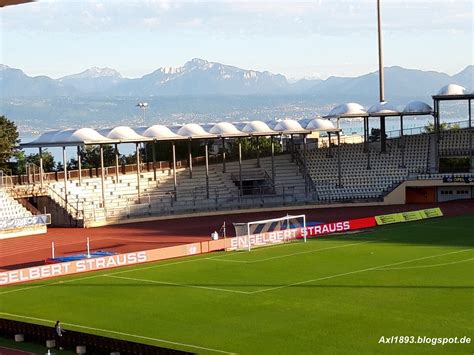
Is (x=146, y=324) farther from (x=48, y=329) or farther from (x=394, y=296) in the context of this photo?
(x=394, y=296)

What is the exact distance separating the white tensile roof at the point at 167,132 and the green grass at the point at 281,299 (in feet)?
67.5

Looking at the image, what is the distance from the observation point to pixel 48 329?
30188 millimetres

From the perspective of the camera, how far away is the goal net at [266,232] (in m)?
53.6

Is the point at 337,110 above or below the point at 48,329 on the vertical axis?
above


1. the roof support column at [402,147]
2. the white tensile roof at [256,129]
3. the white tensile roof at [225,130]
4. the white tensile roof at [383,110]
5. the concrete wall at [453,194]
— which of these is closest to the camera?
the white tensile roof at [225,130]

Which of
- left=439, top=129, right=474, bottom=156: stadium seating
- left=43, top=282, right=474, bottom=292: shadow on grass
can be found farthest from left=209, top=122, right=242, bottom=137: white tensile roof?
left=43, top=282, right=474, bottom=292: shadow on grass

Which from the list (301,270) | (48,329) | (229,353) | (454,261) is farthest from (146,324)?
(454,261)

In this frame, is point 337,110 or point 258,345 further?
point 337,110

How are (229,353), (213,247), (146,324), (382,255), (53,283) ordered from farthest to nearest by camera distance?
(213,247), (382,255), (53,283), (146,324), (229,353)

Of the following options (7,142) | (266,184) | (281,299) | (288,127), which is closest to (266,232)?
(281,299)

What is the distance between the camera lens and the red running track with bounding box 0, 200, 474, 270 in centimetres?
5369

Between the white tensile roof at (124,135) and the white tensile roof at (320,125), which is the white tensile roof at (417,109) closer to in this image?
the white tensile roof at (320,125)

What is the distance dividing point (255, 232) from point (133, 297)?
A: 58.8 feet

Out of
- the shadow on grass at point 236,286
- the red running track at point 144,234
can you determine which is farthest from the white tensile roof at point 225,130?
the shadow on grass at point 236,286
